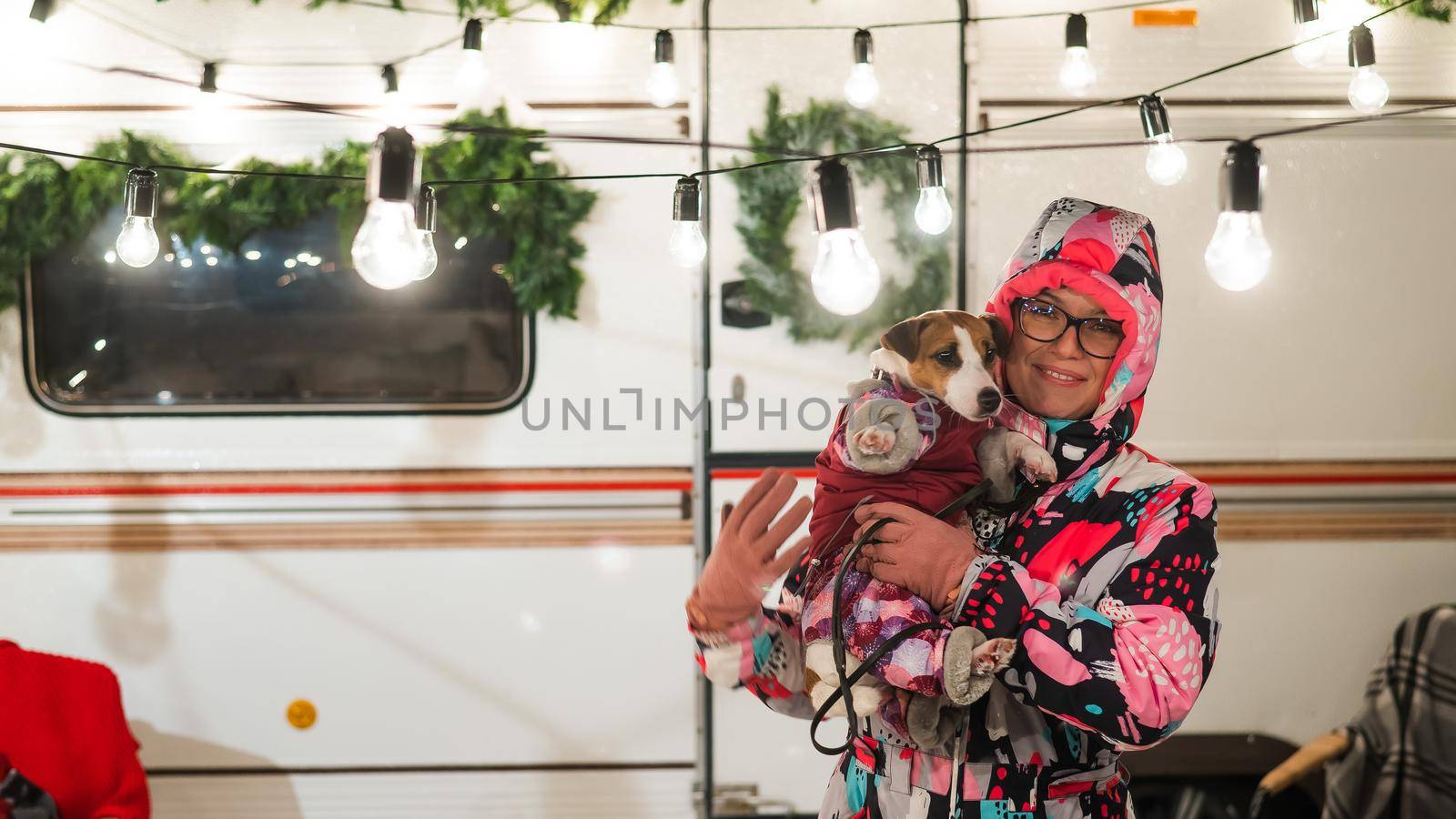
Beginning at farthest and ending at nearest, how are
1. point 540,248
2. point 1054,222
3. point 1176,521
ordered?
point 540,248, point 1054,222, point 1176,521

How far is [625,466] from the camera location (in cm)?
296

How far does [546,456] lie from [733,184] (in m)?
1.03

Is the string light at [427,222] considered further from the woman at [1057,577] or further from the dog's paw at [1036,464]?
the dog's paw at [1036,464]

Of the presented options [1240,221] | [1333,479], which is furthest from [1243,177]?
[1333,479]

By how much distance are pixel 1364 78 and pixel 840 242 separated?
1644mm

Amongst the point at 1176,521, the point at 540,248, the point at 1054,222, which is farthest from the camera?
the point at 540,248

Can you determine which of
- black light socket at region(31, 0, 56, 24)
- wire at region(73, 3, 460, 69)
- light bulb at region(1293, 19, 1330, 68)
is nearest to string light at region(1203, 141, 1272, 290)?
light bulb at region(1293, 19, 1330, 68)

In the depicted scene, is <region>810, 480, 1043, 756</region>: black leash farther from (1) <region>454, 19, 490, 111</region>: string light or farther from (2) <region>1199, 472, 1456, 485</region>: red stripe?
(1) <region>454, 19, 490, 111</region>: string light

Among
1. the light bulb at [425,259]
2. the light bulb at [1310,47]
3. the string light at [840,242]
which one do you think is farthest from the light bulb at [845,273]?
the light bulb at [1310,47]

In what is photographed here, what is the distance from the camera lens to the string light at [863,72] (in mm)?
2738

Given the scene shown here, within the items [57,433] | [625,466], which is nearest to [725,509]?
[625,466]

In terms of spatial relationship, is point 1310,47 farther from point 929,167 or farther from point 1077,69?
point 929,167

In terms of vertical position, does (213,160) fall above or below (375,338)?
above

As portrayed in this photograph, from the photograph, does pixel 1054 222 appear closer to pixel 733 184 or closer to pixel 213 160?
pixel 733 184
